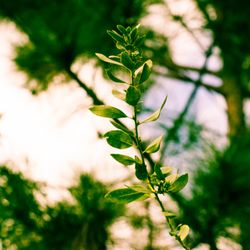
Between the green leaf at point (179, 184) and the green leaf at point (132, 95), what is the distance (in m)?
0.06

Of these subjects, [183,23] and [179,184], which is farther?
[183,23]

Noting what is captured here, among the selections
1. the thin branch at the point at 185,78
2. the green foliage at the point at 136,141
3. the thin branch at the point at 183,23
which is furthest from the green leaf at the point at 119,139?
the thin branch at the point at 185,78

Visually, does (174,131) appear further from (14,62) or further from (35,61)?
(14,62)

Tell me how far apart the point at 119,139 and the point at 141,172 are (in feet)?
0.10

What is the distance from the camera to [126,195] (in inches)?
11.7

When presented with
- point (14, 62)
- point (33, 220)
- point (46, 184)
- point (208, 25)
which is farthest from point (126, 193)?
point (14, 62)

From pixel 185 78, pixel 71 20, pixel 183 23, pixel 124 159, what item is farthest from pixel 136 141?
pixel 185 78

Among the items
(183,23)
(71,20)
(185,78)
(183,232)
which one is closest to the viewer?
(183,232)

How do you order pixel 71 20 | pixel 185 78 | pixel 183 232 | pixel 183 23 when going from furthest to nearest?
pixel 185 78
pixel 183 23
pixel 71 20
pixel 183 232

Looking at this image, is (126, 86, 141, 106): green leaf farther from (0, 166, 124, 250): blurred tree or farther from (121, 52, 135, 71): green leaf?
(0, 166, 124, 250): blurred tree

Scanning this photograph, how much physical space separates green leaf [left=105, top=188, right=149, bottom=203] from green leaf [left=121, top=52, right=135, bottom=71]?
83 mm

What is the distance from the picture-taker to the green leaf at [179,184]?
30 cm

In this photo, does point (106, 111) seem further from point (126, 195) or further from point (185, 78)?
point (185, 78)

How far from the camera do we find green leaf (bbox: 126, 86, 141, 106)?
0.29 m
